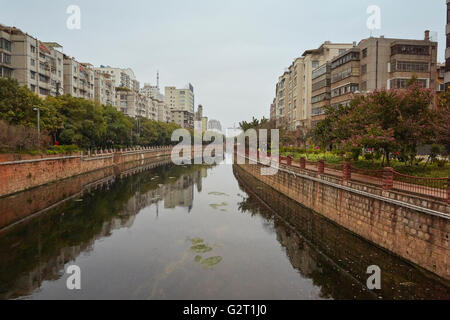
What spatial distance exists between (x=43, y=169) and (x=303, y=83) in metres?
48.9

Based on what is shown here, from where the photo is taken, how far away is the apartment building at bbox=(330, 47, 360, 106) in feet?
143

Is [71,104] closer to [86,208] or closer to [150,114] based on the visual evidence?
[86,208]

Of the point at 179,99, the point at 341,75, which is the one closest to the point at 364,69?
the point at 341,75

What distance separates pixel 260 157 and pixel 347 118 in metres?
17.6

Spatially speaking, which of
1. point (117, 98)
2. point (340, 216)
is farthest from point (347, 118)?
point (117, 98)

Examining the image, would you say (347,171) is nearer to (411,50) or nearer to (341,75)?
(411,50)

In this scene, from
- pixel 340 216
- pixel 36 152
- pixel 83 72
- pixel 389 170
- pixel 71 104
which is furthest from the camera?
pixel 83 72

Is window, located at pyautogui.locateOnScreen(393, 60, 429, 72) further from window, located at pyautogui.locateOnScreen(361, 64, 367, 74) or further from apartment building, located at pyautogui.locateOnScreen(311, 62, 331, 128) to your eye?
apartment building, located at pyautogui.locateOnScreen(311, 62, 331, 128)

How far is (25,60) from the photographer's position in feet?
155

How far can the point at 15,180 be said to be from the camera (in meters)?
25.0

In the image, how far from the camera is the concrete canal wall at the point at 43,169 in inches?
941

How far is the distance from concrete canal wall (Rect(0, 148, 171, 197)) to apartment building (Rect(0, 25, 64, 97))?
1449 centimetres

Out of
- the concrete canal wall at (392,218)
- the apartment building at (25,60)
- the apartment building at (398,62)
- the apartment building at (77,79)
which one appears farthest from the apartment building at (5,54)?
the apartment building at (398,62)

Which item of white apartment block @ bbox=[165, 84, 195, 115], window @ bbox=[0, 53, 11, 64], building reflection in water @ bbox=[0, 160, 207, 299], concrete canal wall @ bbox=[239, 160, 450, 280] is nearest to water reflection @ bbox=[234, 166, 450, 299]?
concrete canal wall @ bbox=[239, 160, 450, 280]
